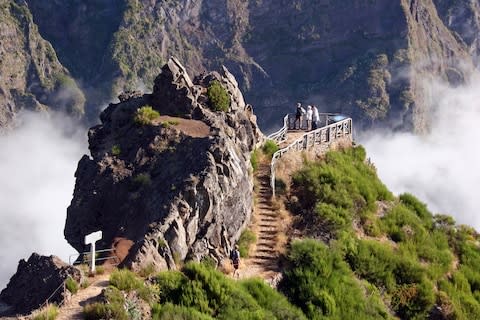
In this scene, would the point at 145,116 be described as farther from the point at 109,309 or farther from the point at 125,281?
the point at 109,309

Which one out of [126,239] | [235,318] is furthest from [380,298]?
[126,239]

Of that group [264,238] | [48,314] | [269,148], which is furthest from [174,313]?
[269,148]

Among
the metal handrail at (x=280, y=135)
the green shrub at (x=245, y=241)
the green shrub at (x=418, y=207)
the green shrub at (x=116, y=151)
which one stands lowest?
the green shrub at (x=245, y=241)

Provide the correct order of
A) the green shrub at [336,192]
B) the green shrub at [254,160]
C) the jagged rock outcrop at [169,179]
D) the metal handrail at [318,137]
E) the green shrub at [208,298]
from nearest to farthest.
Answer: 1. the green shrub at [208,298]
2. the jagged rock outcrop at [169,179]
3. the green shrub at [336,192]
4. the green shrub at [254,160]
5. the metal handrail at [318,137]

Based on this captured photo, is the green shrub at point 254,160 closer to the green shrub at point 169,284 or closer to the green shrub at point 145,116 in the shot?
the green shrub at point 145,116

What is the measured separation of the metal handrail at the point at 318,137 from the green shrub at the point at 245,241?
14.3ft

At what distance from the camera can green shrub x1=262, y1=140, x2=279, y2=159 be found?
37500 millimetres

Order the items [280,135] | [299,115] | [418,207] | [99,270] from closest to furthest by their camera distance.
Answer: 1. [99,270]
2. [418,207]
3. [280,135]
4. [299,115]

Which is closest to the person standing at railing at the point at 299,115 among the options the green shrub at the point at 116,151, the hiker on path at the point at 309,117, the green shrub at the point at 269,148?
the hiker on path at the point at 309,117

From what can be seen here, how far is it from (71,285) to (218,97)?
1521 cm

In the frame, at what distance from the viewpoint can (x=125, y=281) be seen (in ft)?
71.3

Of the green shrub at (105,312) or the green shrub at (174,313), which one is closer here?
the green shrub at (105,312)

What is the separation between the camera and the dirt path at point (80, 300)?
20859 mm

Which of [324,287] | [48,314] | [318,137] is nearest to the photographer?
[48,314]
